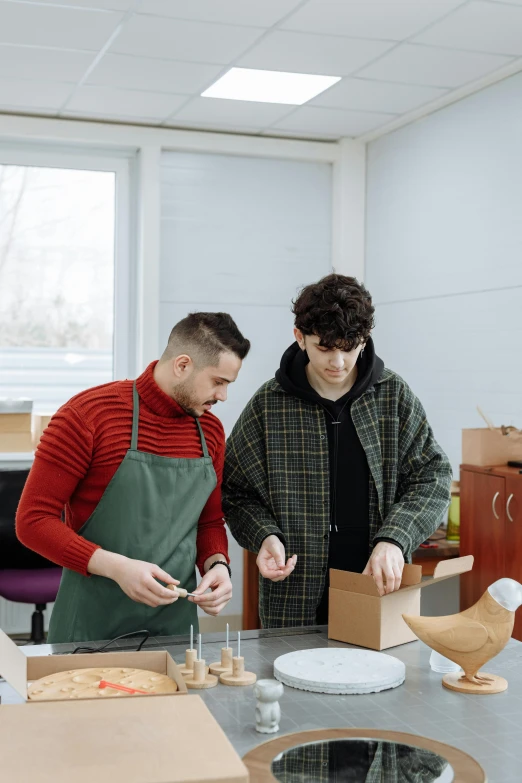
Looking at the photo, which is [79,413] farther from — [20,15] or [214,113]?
[214,113]

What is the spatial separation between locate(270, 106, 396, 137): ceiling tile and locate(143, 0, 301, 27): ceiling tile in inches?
44.5

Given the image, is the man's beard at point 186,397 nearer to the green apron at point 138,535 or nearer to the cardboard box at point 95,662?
the green apron at point 138,535

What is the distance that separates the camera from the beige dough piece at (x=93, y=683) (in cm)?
145

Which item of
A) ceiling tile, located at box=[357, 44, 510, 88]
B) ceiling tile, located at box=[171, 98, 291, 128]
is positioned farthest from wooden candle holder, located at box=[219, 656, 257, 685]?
ceiling tile, located at box=[171, 98, 291, 128]

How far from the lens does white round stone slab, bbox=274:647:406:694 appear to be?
159 centimetres

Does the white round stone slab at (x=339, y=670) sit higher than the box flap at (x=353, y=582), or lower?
lower

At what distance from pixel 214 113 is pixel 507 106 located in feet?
4.73

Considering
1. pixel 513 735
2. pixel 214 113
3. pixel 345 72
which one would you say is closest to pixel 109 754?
pixel 513 735

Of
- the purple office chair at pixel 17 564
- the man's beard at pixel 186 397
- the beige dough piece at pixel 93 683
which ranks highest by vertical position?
the man's beard at pixel 186 397

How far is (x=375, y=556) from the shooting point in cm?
193

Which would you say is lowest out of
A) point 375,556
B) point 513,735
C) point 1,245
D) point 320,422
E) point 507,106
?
point 513,735

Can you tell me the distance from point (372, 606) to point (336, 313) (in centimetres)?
63

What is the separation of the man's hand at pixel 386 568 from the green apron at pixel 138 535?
39 centimetres

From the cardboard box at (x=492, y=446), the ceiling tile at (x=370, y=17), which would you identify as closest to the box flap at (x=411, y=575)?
the cardboard box at (x=492, y=446)
